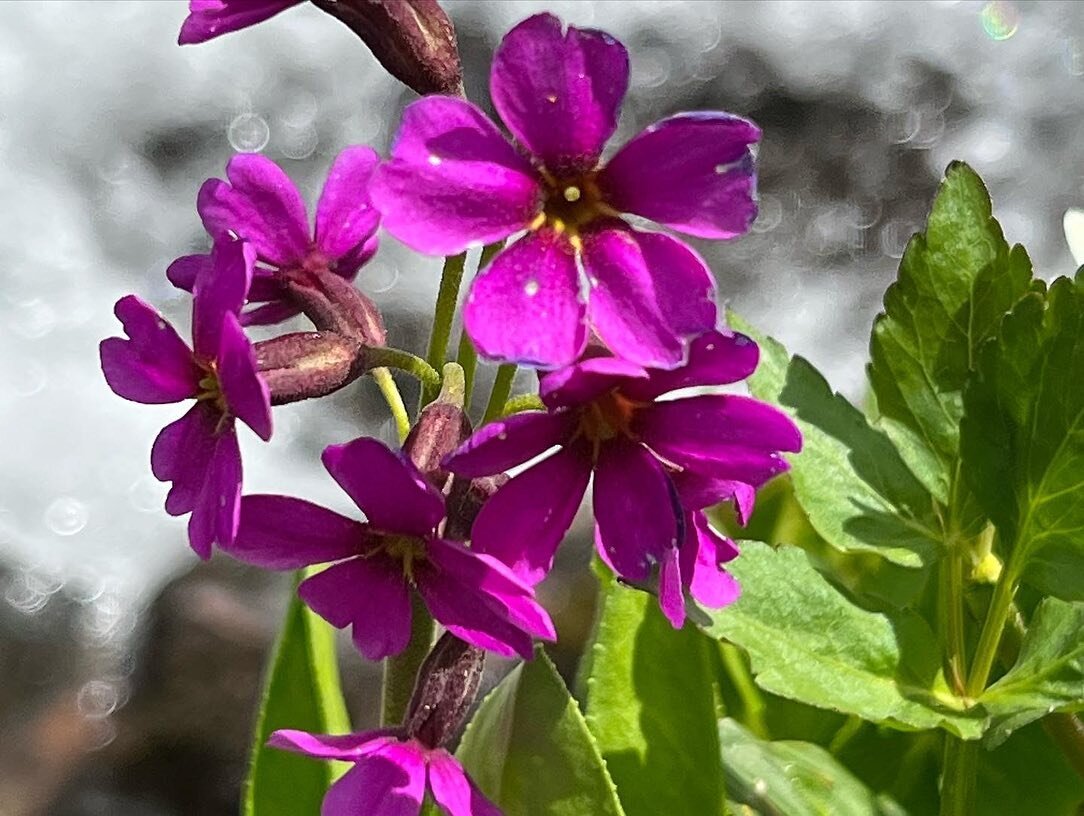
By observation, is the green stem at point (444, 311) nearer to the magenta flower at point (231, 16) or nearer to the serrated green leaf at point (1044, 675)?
the magenta flower at point (231, 16)

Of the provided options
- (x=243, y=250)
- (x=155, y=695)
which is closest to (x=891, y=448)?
(x=243, y=250)

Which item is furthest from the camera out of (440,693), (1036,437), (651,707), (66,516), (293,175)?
(293,175)

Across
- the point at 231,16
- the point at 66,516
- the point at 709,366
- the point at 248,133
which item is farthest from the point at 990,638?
the point at 248,133

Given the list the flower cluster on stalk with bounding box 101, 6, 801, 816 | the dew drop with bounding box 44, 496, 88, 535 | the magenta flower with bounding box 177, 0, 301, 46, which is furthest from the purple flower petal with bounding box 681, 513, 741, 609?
the dew drop with bounding box 44, 496, 88, 535

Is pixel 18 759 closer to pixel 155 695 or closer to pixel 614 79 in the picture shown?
pixel 155 695

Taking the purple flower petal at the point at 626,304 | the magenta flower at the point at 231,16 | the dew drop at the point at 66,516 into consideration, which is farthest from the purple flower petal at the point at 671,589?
the dew drop at the point at 66,516

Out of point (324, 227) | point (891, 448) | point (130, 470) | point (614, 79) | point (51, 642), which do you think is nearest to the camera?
point (614, 79)

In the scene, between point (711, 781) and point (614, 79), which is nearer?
point (614, 79)

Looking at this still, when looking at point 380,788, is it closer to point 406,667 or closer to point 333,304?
point 406,667
